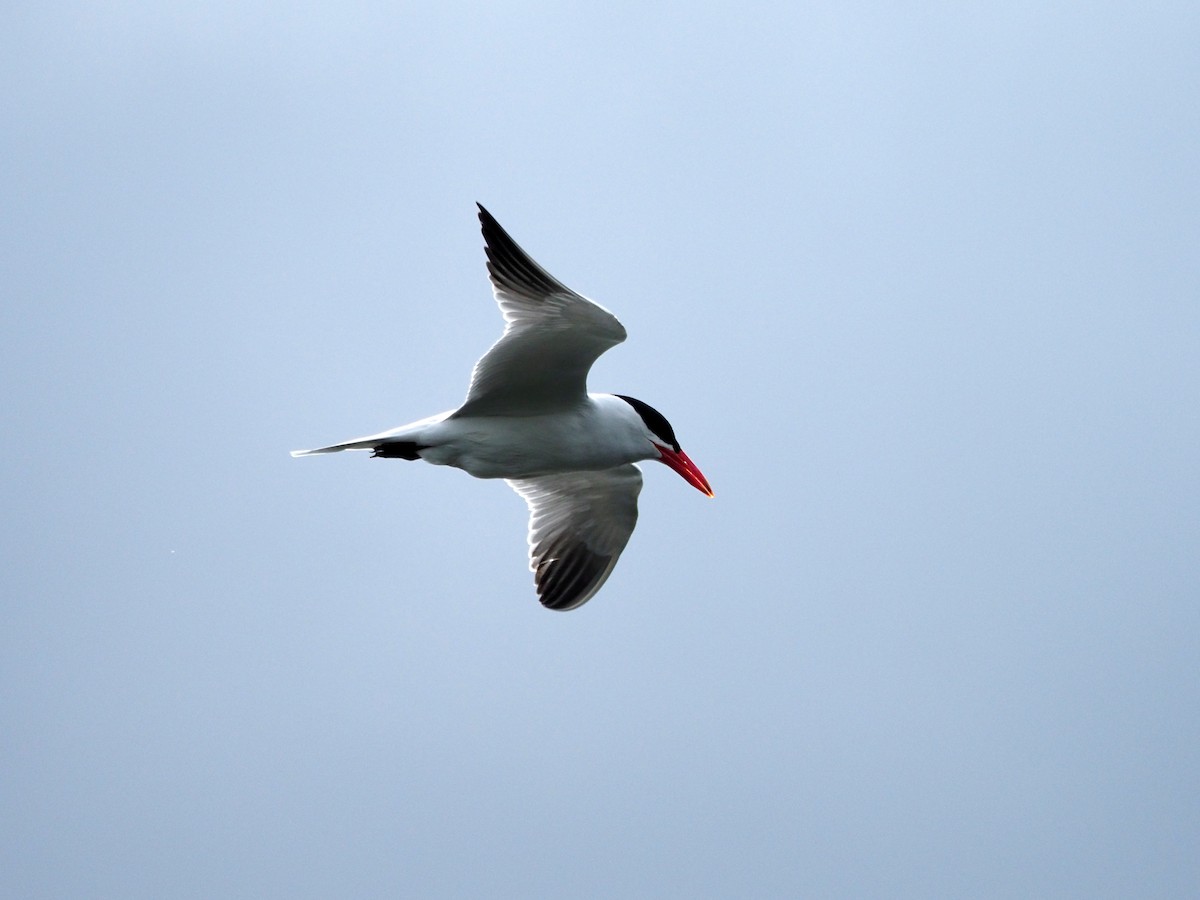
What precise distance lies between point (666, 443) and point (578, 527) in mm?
1119

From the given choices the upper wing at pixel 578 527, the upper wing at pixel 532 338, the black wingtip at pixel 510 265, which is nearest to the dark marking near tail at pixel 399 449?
the upper wing at pixel 532 338

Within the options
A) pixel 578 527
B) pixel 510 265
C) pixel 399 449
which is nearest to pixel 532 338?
pixel 510 265

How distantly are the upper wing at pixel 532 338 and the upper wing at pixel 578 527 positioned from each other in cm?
131

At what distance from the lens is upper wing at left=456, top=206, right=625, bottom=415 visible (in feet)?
24.2

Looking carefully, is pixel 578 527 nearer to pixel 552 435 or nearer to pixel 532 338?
pixel 552 435

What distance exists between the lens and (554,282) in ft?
24.0

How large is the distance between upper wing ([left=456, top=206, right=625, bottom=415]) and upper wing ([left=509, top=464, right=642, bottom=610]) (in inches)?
51.5

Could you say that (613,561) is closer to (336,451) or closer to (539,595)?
(539,595)

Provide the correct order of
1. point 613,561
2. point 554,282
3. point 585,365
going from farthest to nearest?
point 613,561
point 585,365
point 554,282

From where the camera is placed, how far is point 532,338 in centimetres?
759

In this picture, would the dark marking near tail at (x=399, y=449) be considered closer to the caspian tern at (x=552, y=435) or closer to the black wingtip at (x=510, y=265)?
the caspian tern at (x=552, y=435)

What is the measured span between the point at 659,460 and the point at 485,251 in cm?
193

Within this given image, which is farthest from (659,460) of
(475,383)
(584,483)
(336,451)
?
(336,451)

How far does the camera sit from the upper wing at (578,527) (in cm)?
927
